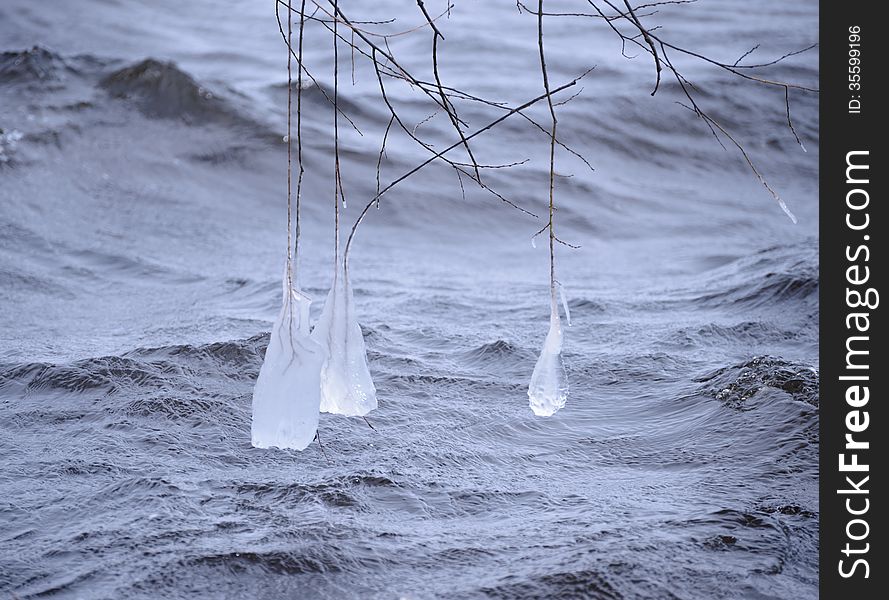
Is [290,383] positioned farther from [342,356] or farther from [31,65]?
[31,65]

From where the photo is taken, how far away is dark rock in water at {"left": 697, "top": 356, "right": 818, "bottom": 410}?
3.69 m

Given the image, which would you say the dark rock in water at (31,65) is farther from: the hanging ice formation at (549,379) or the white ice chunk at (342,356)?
the hanging ice formation at (549,379)

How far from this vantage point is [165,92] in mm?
10125

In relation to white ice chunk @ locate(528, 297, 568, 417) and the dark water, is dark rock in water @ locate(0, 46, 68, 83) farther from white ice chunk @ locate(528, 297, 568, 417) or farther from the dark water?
white ice chunk @ locate(528, 297, 568, 417)

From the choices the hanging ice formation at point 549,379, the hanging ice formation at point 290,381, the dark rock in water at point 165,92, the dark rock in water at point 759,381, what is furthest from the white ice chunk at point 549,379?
the dark rock in water at point 165,92

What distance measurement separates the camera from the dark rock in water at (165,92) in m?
9.83

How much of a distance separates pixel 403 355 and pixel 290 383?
2.26 meters

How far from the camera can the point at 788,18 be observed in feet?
49.8

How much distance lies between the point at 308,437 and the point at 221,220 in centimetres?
565

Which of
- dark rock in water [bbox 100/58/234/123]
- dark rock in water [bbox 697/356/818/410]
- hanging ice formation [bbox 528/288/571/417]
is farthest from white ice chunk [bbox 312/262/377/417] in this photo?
dark rock in water [bbox 100/58/234/123]

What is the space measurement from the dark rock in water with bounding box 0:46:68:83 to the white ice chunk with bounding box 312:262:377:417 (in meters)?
9.17

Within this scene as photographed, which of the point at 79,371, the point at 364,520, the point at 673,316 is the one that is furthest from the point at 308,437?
the point at 673,316

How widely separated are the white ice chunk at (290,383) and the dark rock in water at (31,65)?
9.22 m
